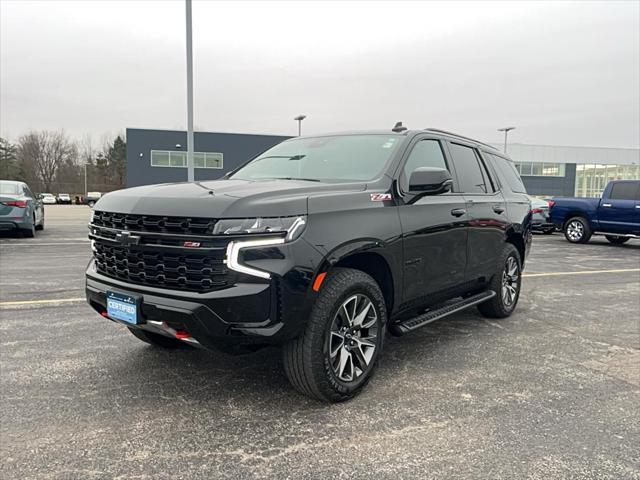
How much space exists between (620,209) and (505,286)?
10.1 m

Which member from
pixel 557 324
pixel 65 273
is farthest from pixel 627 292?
pixel 65 273

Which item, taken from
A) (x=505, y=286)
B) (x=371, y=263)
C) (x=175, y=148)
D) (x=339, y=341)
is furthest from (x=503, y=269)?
(x=175, y=148)

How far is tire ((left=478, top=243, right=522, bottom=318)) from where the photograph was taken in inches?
208

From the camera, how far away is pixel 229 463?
2.53 metres

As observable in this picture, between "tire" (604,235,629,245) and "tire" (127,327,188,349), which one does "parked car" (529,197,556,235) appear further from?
"tire" (127,327,188,349)

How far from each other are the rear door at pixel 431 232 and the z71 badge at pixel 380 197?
15 centimetres

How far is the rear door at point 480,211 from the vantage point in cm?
466

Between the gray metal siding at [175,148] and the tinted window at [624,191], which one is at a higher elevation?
the gray metal siding at [175,148]

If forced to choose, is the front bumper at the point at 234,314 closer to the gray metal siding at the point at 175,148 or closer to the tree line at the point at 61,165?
the gray metal siding at the point at 175,148

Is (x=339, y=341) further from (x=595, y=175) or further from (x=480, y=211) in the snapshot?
(x=595, y=175)

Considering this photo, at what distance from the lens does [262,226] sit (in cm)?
283

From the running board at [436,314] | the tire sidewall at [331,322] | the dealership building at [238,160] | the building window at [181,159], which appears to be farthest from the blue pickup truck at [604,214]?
the building window at [181,159]

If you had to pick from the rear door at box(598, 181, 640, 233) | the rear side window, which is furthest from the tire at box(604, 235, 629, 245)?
the rear side window

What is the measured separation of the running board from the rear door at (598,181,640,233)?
33.8ft
